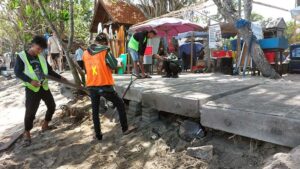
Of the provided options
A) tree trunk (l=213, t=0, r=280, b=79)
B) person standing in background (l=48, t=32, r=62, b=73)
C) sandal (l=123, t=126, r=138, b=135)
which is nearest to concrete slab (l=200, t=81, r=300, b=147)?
sandal (l=123, t=126, r=138, b=135)

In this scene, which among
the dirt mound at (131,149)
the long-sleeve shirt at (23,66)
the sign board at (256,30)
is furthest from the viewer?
the sign board at (256,30)

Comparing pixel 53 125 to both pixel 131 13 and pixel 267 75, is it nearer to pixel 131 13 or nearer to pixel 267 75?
pixel 267 75

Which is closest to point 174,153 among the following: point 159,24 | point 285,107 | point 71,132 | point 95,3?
point 285,107

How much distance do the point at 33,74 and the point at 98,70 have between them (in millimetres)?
1269

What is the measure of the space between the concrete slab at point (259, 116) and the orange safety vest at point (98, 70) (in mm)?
1634

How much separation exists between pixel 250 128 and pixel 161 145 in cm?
134

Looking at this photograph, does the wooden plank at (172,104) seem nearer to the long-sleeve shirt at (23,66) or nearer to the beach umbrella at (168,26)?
the long-sleeve shirt at (23,66)

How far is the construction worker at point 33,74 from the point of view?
4.85 metres

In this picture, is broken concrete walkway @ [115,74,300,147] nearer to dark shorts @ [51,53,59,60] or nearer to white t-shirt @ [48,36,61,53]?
white t-shirt @ [48,36,61,53]

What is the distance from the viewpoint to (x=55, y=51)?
40.0 ft

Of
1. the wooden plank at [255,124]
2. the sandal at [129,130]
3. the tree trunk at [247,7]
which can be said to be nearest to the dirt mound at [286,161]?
the wooden plank at [255,124]

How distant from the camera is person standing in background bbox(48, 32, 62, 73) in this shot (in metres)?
11.7

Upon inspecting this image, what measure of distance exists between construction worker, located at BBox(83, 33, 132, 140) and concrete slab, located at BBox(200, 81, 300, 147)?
1.57 meters

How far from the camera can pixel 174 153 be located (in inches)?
146
